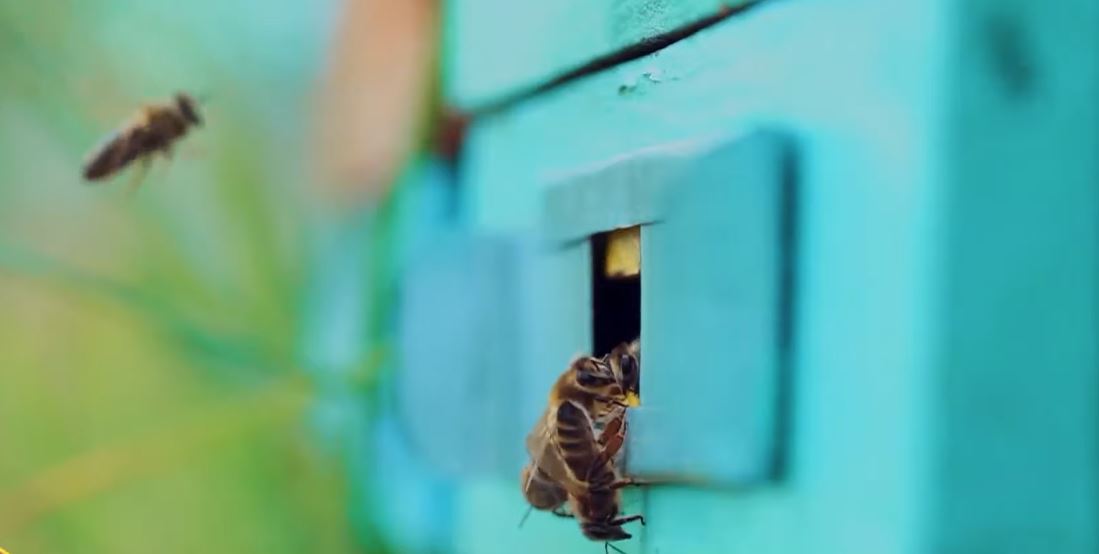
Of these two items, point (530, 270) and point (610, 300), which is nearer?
point (610, 300)

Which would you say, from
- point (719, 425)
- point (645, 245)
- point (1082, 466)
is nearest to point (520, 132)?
point (645, 245)

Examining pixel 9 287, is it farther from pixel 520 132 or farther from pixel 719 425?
pixel 719 425

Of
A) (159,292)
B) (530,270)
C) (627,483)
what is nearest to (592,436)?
(627,483)

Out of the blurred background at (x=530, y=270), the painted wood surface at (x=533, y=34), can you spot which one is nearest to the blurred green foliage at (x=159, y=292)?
the blurred background at (x=530, y=270)

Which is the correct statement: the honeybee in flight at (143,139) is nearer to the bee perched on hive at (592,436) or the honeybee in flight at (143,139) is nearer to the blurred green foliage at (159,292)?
the blurred green foliage at (159,292)

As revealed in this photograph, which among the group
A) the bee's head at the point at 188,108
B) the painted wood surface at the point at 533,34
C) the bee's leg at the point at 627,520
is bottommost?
the bee's leg at the point at 627,520

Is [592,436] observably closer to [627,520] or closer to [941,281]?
[627,520]
